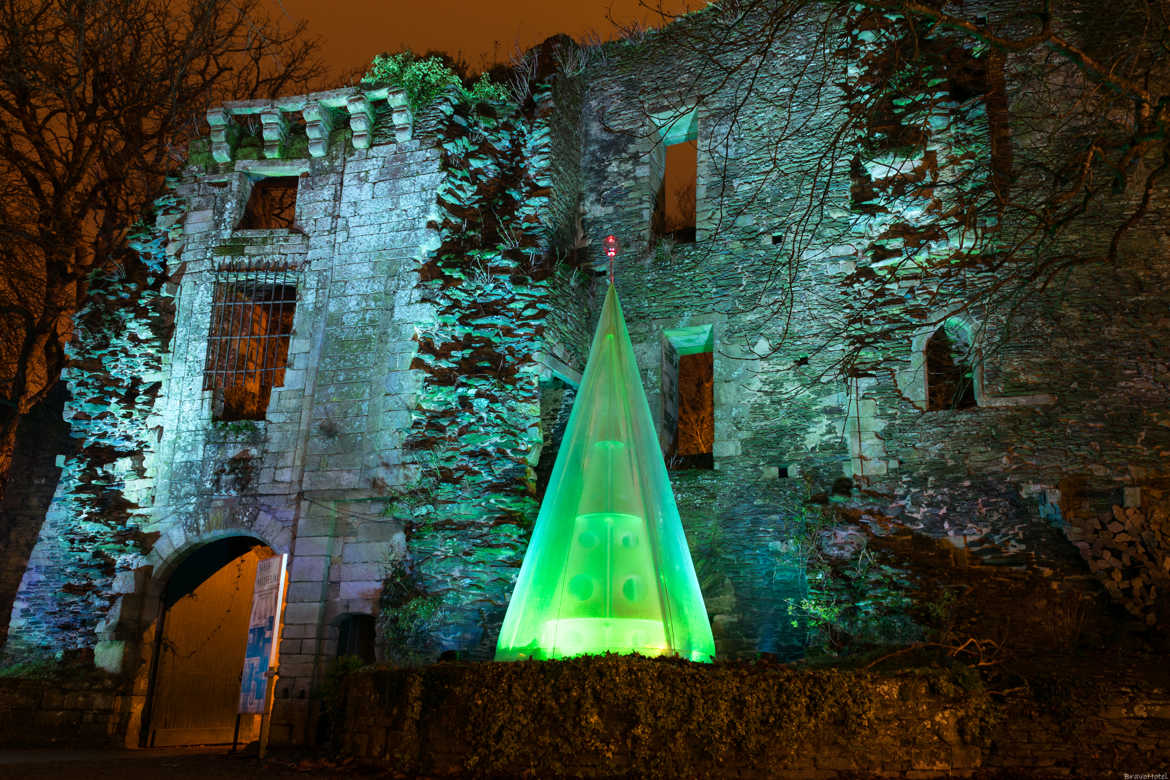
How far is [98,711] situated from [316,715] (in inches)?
97.6

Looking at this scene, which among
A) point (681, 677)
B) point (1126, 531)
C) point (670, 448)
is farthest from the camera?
point (670, 448)

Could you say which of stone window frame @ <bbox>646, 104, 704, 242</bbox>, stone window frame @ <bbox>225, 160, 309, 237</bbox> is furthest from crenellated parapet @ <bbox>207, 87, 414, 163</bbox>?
stone window frame @ <bbox>646, 104, 704, 242</bbox>

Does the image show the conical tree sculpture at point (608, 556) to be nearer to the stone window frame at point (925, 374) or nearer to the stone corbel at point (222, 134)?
the stone window frame at point (925, 374)

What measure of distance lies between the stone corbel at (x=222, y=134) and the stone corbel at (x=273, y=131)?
0.41m

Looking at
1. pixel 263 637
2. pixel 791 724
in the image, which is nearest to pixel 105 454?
pixel 263 637

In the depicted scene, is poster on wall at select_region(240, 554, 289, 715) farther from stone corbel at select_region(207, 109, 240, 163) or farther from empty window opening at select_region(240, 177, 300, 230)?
stone corbel at select_region(207, 109, 240, 163)

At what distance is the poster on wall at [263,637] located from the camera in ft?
26.7

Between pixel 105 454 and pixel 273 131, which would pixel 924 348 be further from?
pixel 105 454

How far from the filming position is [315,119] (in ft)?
36.9

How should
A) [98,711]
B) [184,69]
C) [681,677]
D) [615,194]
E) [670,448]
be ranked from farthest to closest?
[184,69]
[615,194]
[670,448]
[98,711]
[681,677]

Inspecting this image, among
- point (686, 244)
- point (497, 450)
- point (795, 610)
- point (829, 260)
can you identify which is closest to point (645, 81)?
point (686, 244)

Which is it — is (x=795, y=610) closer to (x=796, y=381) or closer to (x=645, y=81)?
(x=796, y=381)

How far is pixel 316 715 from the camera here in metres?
9.26

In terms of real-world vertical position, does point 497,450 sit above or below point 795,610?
above
